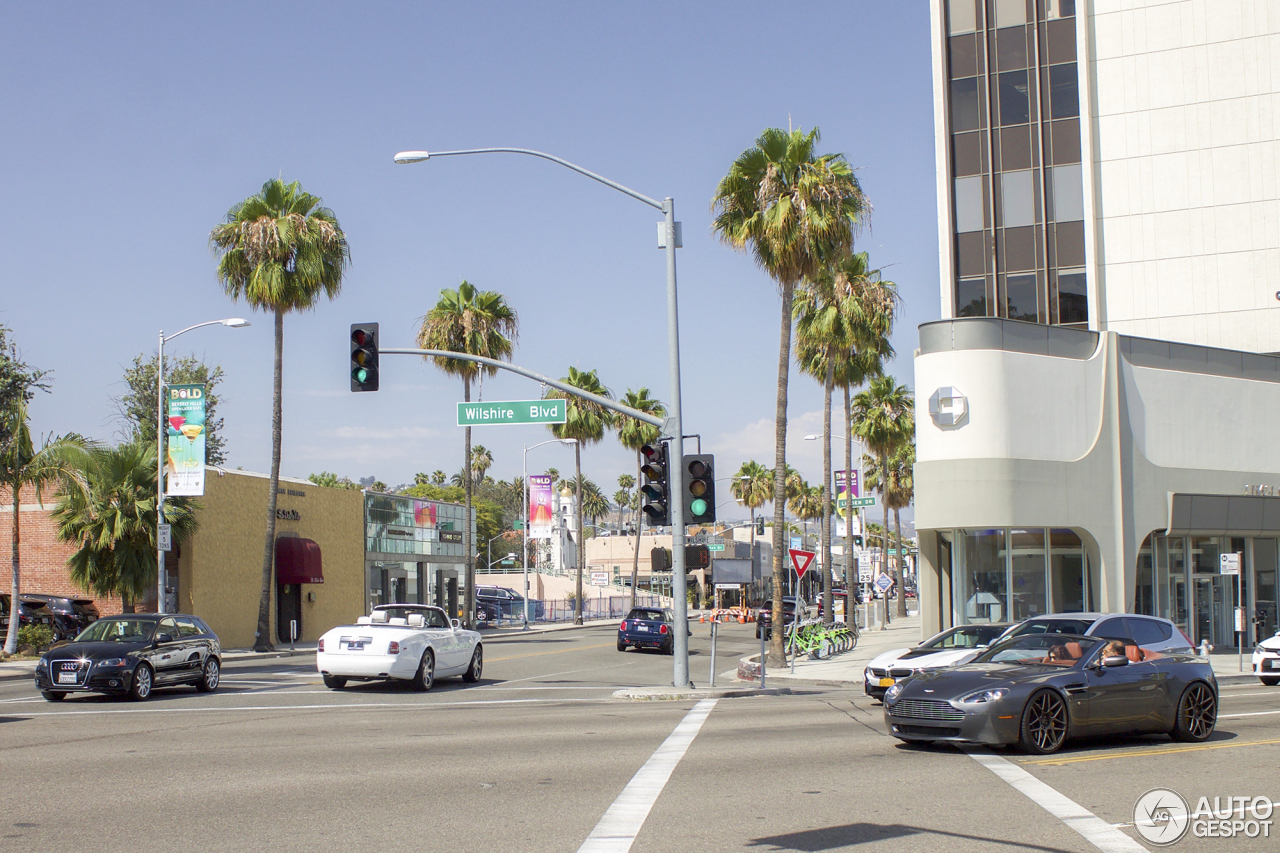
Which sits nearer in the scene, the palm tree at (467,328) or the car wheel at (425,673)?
the car wheel at (425,673)

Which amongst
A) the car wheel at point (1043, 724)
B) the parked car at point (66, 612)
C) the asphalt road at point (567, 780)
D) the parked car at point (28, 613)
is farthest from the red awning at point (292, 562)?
the car wheel at point (1043, 724)

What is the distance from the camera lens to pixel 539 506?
209ft

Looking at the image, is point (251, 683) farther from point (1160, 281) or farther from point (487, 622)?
point (487, 622)

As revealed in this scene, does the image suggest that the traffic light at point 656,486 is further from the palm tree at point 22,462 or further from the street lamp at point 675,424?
the palm tree at point 22,462

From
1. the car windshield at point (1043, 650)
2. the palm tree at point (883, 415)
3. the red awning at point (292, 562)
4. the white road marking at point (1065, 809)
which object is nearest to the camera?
the white road marking at point (1065, 809)

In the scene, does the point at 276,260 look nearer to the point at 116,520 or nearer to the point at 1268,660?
the point at 116,520

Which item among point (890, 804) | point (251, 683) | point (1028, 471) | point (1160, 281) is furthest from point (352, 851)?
point (1160, 281)

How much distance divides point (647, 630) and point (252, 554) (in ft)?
46.2

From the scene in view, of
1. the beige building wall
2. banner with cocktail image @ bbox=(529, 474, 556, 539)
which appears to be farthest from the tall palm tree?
banner with cocktail image @ bbox=(529, 474, 556, 539)

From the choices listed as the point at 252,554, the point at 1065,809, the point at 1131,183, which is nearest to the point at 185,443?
the point at 252,554

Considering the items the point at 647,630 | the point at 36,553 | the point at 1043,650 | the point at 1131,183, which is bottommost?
the point at 647,630

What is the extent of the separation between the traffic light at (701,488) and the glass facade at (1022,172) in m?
22.1

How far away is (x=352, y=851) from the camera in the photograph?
7438 millimetres

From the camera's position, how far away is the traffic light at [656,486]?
20438mm
